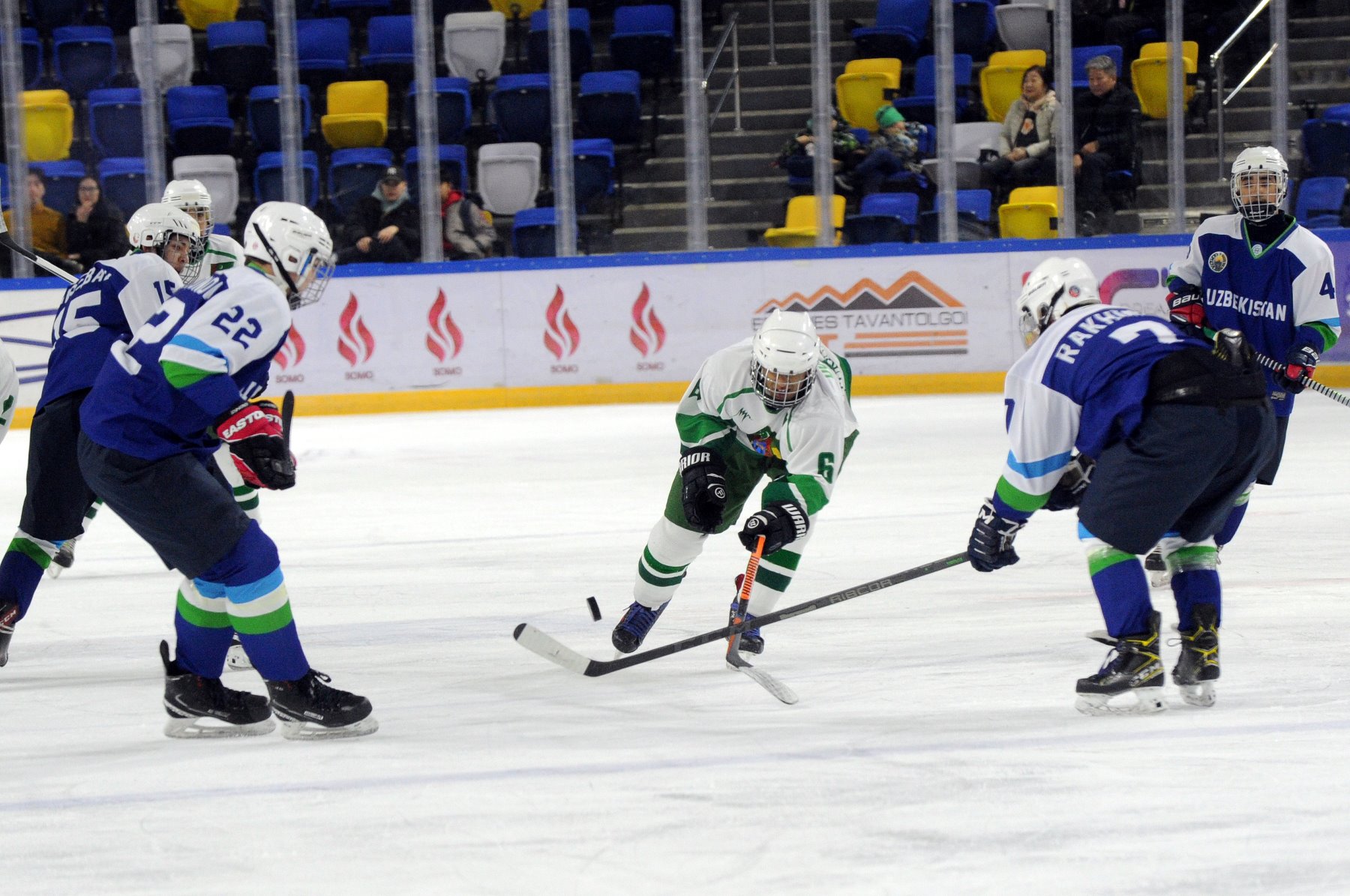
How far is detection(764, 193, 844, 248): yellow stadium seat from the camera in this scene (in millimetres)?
9984

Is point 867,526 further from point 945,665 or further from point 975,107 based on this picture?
point 975,107


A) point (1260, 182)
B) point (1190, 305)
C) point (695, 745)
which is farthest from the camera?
point (1190, 305)

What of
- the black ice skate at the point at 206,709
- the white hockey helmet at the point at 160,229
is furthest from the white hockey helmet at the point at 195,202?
the black ice skate at the point at 206,709

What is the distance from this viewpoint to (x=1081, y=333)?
3.04m

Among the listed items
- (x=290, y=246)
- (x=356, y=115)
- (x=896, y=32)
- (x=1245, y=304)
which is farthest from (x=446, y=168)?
(x=290, y=246)

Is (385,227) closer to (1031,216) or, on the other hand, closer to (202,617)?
(1031,216)

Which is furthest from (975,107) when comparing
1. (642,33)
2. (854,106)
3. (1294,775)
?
(1294,775)

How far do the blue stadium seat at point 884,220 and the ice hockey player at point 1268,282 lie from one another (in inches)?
210

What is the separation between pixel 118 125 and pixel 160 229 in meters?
6.73

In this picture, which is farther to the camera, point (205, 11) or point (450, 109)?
point (205, 11)

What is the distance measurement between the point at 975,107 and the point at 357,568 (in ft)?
22.0

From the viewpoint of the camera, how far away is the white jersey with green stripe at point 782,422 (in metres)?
3.51

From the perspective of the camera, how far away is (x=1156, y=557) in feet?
14.7

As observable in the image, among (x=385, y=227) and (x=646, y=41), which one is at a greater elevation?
(x=646, y=41)
